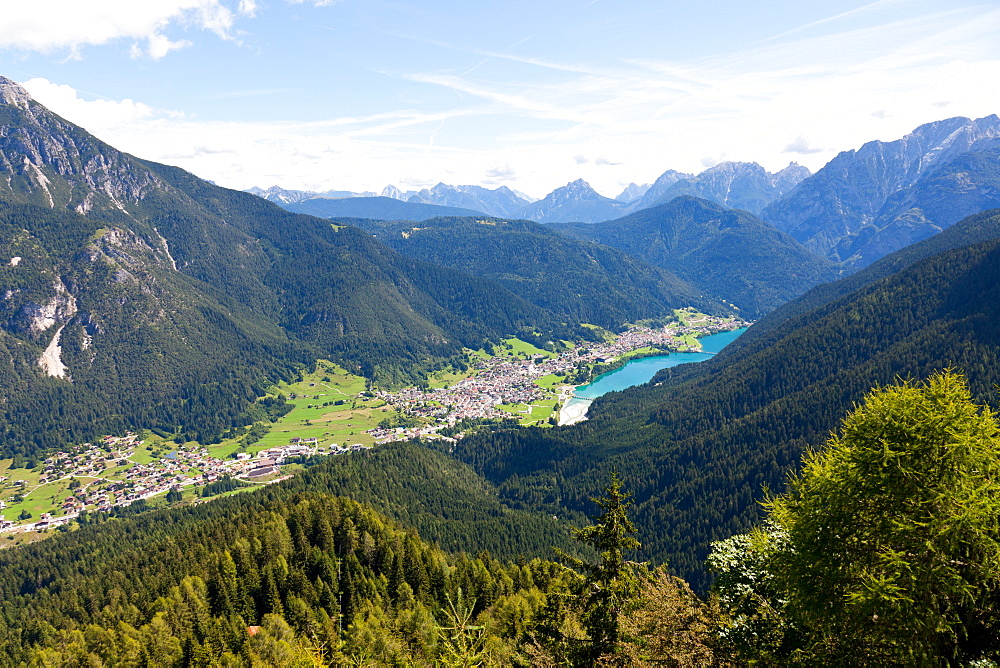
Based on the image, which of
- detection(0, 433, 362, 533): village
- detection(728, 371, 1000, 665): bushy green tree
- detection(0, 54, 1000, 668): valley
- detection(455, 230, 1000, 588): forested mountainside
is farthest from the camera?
detection(0, 433, 362, 533): village

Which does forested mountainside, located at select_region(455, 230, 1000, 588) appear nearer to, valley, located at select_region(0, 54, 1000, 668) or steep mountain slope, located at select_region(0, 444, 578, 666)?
valley, located at select_region(0, 54, 1000, 668)

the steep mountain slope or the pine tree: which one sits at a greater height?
the pine tree

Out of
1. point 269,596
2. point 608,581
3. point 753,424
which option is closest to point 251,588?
point 269,596

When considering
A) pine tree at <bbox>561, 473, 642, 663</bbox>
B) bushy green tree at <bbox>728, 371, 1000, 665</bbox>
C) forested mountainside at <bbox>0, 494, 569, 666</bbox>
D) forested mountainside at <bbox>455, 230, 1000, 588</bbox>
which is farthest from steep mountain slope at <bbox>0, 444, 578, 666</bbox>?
forested mountainside at <bbox>455, 230, 1000, 588</bbox>

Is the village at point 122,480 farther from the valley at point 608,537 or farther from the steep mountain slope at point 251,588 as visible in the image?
the steep mountain slope at point 251,588

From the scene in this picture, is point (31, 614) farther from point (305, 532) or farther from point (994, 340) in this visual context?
point (994, 340)

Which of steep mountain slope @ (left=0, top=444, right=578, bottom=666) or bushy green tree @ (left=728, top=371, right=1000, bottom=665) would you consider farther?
steep mountain slope @ (left=0, top=444, right=578, bottom=666)

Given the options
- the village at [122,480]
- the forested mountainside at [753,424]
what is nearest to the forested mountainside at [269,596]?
the village at [122,480]

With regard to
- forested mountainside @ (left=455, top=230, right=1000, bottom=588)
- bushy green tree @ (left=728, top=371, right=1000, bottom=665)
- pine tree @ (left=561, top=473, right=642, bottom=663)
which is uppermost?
bushy green tree @ (left=728, top=371, right=1000, bottom=665)

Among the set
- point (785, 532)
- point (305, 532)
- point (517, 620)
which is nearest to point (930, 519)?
point (785, 532)

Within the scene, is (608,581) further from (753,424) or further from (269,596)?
(753,424)
